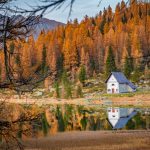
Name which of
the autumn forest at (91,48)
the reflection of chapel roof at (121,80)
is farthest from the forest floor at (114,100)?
the autumn forest at (91,48)

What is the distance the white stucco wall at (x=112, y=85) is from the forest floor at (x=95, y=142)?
5296 cm

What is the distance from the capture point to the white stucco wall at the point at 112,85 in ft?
279

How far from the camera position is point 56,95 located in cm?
8775

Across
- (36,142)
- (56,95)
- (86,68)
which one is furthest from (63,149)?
(86,68)

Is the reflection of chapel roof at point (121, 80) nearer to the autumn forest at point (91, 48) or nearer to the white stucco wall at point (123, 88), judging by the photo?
the white stucco wall at point (123, 88)

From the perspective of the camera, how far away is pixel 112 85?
282 feet

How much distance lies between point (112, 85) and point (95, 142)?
5882cm

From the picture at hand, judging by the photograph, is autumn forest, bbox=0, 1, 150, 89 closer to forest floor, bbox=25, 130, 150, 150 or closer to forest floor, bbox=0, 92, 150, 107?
forest floor, bbox=0, 92, 150, 107

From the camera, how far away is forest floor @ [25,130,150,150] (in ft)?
81.9

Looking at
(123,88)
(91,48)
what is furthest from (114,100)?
(91,48)

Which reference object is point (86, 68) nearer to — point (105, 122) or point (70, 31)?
point (70, 31)

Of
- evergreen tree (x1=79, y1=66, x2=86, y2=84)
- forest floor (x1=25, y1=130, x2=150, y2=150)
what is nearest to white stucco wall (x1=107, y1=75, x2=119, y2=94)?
evergreen tree (x1=79, y1=66, x2=86, y2=84)

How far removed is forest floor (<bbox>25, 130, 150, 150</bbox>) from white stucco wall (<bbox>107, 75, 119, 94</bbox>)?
5296 centimetres

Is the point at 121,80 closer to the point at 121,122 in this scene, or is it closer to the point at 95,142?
the point at 121,122
